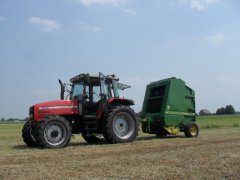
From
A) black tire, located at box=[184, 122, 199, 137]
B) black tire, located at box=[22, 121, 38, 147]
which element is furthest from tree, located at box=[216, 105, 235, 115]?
black tire, located at box=[22, 121, 38, 147]

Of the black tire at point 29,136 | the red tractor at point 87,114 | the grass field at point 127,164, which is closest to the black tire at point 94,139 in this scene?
the red tractor at point 87,114

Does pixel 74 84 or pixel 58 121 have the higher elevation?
pixel 74 84

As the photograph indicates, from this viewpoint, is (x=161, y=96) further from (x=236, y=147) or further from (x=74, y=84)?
(x=236, y=147)

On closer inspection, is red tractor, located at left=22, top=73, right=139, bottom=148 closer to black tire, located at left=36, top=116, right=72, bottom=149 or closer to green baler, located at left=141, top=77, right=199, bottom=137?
black tire, located at left=36, top=116, right=72, bottom=149

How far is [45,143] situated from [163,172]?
17.9ft

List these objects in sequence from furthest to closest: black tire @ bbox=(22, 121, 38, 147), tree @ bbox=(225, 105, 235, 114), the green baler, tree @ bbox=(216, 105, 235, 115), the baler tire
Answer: tree @ bbox=(216, 105, 235, 115), tree @ bbox=(225, 105, 235, 114), the baler tire, the green baler, black tire @ bbox=(22, 121, 38, 147)

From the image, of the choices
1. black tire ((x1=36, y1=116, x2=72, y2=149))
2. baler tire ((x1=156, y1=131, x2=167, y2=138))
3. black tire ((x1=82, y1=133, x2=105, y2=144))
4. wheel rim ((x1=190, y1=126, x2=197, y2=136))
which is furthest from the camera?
baler tire ((x1=156, y1=131, x2=167, y2=138))

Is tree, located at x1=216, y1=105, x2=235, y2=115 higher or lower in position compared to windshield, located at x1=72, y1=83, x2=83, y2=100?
higher

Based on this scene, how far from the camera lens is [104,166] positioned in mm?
7965

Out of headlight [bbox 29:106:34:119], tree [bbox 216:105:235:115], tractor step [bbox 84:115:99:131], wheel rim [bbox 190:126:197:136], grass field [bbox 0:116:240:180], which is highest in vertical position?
tree [bbox 216:105:235:115]

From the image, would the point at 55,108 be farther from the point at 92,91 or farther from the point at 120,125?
the point at 120,125

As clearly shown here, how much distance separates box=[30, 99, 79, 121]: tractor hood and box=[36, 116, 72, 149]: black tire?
50 cm

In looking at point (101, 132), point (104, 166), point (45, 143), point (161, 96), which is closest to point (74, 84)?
point (101, 132)

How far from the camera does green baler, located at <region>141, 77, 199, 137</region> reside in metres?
15.7
